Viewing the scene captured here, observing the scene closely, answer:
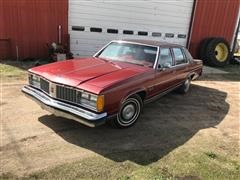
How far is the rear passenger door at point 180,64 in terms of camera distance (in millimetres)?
6575

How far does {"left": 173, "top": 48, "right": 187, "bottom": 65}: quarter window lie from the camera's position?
662cm

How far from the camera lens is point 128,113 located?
507cm

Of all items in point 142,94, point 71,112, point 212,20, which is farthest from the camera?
point 212,20

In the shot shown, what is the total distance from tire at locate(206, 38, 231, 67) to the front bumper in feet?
32.4

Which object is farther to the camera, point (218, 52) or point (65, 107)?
point (218, 52)

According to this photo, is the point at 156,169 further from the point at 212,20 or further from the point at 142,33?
the point at 212,20

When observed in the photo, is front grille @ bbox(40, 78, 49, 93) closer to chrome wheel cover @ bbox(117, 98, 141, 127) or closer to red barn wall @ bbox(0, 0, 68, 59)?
chrome wheel cover @ bbox(117, 98, 141, 127)

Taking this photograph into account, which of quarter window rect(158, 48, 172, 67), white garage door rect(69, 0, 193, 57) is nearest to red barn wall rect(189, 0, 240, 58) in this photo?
white garage door rect(69, 0, 193, 57)

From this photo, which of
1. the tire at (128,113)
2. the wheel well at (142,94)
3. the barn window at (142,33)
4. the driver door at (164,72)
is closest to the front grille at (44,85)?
the tire at (128,113)

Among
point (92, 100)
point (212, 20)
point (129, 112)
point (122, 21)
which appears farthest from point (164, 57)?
point (212, 20)

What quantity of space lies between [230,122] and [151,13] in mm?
7173

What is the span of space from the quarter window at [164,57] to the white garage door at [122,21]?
5286mm

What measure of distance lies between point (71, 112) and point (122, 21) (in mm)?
7767

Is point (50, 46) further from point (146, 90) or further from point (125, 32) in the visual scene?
point (146, 90)
